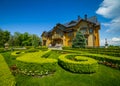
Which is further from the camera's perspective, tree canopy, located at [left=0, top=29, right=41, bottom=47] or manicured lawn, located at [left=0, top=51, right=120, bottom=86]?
tree canopy, located at [left=0, top=29, right=41, bottom=47]

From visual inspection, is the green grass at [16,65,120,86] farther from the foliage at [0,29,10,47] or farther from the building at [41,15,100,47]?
the foliage at [0,29,10,47]

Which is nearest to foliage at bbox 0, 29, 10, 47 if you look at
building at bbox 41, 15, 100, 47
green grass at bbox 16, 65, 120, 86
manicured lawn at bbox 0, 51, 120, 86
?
building at bbox 41, 15, 100, 47

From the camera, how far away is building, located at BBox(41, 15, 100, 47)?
34469mm

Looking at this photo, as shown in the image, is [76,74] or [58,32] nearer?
[76,74]

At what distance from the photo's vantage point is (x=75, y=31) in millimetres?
37750

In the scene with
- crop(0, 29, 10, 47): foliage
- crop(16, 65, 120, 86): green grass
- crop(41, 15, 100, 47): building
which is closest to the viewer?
crop(16, 65, 120, 86): green grass

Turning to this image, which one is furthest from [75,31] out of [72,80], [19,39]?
[19,39]

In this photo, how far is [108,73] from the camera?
10461 mm

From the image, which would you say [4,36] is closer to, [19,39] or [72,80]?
[19,39]

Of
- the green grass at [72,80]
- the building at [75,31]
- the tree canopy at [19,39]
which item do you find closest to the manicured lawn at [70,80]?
the green grass at [72,80]

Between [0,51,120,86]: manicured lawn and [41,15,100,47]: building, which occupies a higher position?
[41,15,100,47]: building

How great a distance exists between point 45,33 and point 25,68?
43.7 metres

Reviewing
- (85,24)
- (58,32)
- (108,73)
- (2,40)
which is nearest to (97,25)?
(85,24)

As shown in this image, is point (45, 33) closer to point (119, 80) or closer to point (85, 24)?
point (85, 24)
